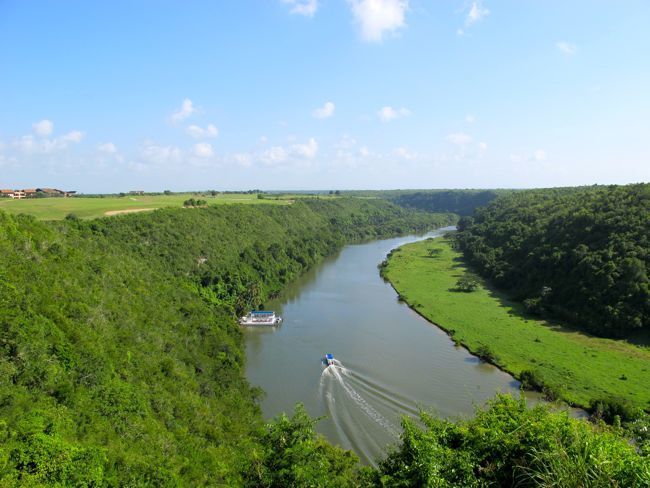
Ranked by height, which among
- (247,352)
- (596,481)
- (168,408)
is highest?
(596,481)

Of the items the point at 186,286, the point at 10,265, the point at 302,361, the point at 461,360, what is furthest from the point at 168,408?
the point at 461,360

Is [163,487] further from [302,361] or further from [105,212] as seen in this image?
[105,212]

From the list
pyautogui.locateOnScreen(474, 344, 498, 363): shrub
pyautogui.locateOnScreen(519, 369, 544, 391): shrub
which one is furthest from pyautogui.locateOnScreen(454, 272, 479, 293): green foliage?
pyautogui.locateOnScreen(519, 369, 544, 391): shrub

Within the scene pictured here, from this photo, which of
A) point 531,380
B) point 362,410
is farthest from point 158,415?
point 531,380

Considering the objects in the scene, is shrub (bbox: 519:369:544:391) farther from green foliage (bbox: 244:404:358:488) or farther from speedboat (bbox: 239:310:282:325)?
speedboat (bbox: 239:310:282:325)


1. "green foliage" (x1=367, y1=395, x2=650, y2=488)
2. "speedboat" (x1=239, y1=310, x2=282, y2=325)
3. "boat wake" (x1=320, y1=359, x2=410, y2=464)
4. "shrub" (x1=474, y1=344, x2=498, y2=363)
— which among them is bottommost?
"boat wake" (x1=320, y1=359, x2=410, y2=464)

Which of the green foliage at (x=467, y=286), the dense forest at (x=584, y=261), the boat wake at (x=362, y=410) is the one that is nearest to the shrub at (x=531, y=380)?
the boat wake at (x=362, y=410)
